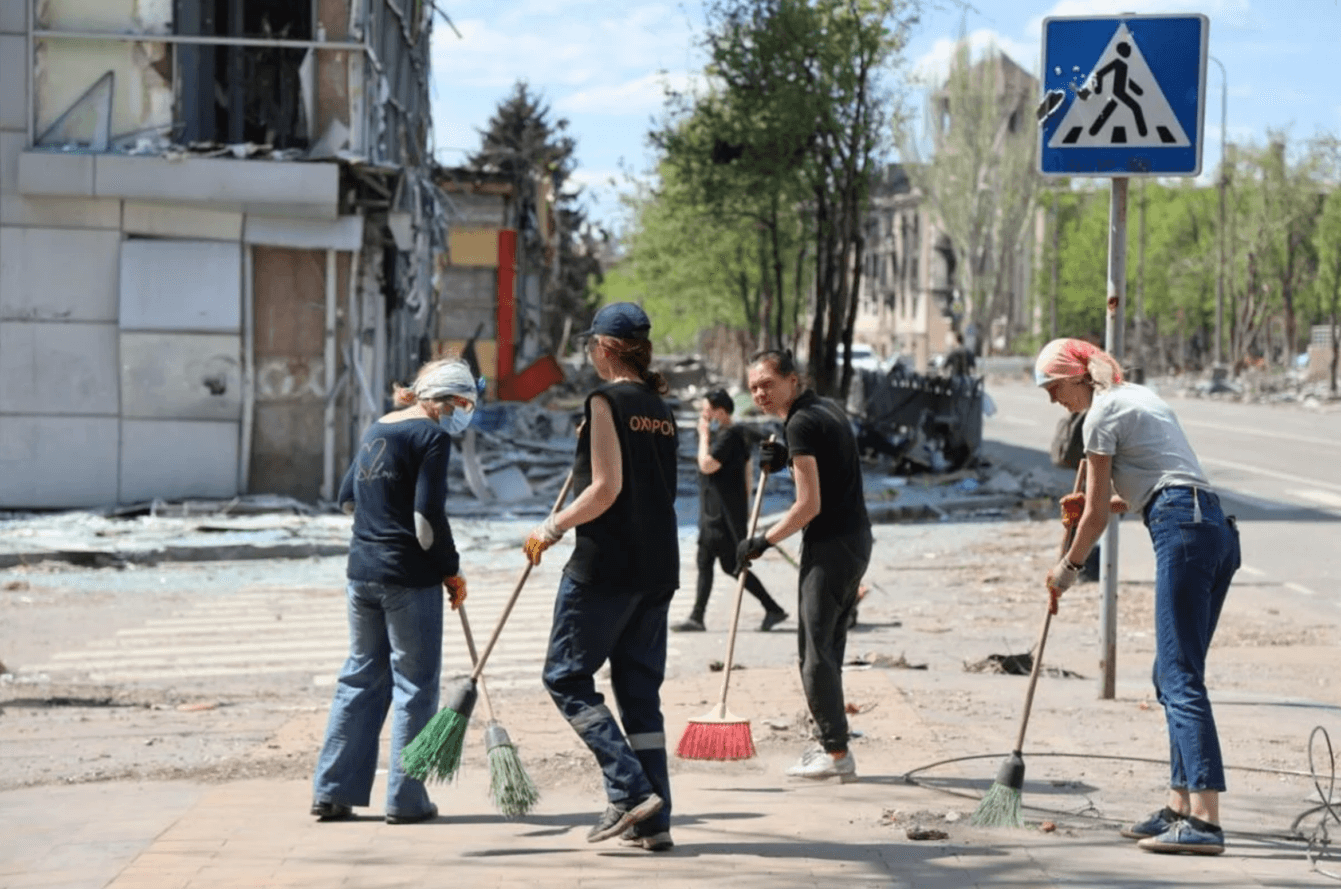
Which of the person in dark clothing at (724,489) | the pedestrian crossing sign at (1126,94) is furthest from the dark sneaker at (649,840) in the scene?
the person in dark clothing at (724,489)

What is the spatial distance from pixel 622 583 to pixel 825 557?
4.58ft

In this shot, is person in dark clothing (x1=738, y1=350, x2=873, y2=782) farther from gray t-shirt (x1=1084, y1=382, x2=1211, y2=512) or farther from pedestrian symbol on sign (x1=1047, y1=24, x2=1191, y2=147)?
pedestrian symbol on sign (x1=1047, y1=24, x2=1191, y2=147)

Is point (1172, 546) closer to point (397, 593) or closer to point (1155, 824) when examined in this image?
point (1155, 824)

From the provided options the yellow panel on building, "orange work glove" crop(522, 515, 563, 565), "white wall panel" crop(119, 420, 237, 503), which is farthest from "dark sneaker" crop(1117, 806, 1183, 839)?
the yellow panel on building

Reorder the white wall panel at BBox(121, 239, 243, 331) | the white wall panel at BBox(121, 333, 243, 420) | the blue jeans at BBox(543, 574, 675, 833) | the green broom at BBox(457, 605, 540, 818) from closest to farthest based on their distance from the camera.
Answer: the blue jeans at BBox(543, 574, 675, 833), the green broom at BBox(457, 605, 540, 818), the white wall panel at BBox(121, 239, 243, 331), the white wall panel at BBox(121, 333, 243, 420)

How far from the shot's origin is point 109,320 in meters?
20.7

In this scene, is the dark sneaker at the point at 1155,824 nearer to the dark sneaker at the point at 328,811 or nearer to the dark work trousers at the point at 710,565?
the dark sneaker at the point at 328,811

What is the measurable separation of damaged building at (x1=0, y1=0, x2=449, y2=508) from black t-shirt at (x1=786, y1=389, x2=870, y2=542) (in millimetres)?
13220

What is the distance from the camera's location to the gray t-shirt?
6512 mm

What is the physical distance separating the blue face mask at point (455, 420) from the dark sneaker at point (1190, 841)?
288 cm

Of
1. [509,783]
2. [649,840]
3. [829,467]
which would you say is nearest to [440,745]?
[509,783]

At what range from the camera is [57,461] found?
20.8 meters

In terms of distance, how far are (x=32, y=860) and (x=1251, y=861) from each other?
3.98 meters

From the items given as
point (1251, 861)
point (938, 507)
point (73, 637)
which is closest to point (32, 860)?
point (1251, 861)
